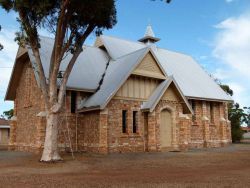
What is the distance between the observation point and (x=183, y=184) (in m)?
9.78

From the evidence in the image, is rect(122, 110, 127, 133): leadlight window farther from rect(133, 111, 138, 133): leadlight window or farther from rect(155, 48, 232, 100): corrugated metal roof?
rect(155, 48, 232, 100): corrugated metal roof

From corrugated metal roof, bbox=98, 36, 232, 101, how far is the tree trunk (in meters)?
12.3

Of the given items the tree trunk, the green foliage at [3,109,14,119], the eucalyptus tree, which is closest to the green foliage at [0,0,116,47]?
the eucalyptus tree

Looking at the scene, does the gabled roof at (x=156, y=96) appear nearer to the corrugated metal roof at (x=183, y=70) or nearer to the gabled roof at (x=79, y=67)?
the gabled roof at (x=79, y=67)

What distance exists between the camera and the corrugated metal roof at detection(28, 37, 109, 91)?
76.6 ft

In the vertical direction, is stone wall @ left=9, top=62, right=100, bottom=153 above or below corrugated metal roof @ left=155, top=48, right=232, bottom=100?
below

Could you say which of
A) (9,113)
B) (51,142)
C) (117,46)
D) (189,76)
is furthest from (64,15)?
(9,113)

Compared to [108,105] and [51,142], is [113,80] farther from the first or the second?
[51,142]

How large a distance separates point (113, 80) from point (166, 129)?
18.2 ft

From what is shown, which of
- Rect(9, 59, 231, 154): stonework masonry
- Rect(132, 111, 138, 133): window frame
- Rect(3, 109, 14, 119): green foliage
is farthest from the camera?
Rect(3, 109, 14, 119): green foliage

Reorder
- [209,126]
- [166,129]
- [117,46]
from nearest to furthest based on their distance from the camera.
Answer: [166,129] < [117,46] < [209,126]

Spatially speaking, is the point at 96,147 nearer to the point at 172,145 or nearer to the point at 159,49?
the point at 172,145

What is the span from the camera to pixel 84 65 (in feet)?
84.3

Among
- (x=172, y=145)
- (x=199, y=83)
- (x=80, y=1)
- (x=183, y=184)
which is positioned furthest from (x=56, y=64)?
(x=199, y=83)
